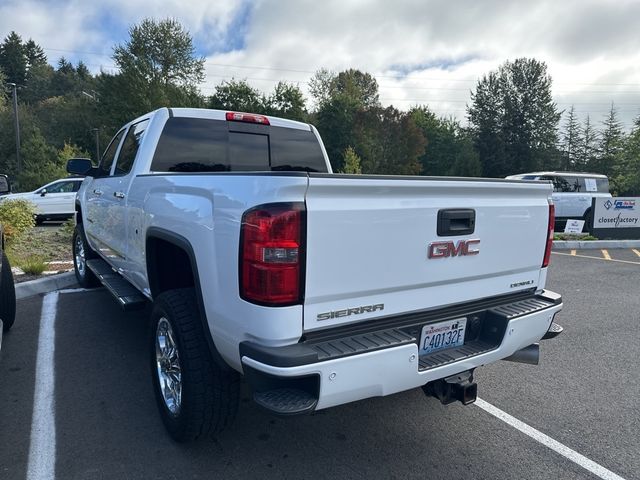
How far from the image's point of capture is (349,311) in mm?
2252

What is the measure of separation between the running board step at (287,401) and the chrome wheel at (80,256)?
16.8 feet

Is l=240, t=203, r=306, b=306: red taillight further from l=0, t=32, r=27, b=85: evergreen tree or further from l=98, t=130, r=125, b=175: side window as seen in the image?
l=0, t=32, r=27, b=85: evergreen tree

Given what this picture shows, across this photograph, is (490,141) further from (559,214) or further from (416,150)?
(559,214)

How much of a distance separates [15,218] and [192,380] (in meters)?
8.57

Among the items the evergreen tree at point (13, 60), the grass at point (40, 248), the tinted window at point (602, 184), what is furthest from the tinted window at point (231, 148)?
the evergreen tree at point (13, 60)

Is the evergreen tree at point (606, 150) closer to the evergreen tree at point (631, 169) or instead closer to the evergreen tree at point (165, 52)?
the evergreen tree at point (631, 169)

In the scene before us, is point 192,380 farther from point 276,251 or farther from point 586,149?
point 586,149

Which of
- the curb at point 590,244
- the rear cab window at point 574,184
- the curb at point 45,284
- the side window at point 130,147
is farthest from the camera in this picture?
the rear cab window at point 574,184

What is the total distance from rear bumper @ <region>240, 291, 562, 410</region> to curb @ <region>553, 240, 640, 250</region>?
1007 centimetres

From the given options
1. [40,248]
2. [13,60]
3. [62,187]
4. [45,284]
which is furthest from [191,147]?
[13,60]

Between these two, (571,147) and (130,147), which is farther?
(571,147)

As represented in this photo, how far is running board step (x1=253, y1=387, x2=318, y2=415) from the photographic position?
2.03m

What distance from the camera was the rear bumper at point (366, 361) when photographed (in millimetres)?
2014

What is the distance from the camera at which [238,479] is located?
2.50m
